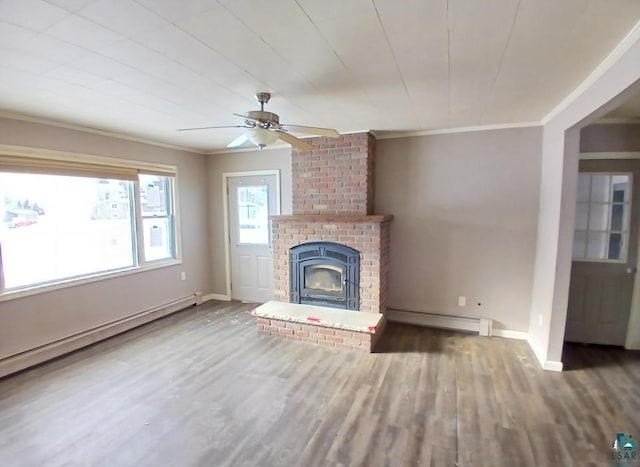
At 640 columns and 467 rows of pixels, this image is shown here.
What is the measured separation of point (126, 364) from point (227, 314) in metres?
1.59

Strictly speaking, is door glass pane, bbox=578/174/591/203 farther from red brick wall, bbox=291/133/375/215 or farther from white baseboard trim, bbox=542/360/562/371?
red brick wall, bbox=291/133/375/215

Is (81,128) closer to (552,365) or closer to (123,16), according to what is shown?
(123,16)

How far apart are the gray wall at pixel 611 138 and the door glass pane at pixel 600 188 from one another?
292mm

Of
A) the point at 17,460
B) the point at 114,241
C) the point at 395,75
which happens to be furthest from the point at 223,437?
the point at 114,241

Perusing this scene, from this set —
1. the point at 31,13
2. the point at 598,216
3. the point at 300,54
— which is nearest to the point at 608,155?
the point at 598,216

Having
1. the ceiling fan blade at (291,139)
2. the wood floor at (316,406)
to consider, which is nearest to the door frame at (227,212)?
the wood floor at (316,406)

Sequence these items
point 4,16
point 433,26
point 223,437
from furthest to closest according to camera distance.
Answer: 1. point 223,437
2. point 433,26
3. point 4,16

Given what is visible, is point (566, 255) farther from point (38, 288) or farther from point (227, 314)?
point (38, 288)

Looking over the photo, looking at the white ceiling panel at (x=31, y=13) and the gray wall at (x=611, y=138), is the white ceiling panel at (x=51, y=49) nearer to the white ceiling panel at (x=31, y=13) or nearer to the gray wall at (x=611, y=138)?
the white ceiling panel at (x=31, y=13)

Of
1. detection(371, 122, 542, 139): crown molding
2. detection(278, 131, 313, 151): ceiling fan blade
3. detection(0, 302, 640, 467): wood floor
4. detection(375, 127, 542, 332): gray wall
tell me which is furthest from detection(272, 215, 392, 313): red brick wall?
detection(278, 131, 313, 151): ceiling fan blade

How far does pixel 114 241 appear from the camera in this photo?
4.05 meters

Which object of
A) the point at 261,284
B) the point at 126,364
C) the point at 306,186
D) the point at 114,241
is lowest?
the point at 126,364

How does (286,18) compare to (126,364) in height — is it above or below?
above

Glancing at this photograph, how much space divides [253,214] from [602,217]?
4445 mm
